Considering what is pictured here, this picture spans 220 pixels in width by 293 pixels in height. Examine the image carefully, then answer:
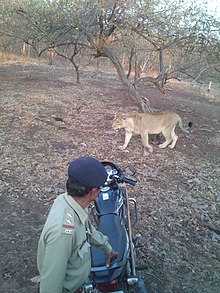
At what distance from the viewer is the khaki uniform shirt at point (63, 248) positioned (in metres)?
1.77

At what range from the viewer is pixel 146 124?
7.58 meters

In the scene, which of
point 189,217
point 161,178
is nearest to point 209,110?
point 161,178

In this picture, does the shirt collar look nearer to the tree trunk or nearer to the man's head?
the man's head

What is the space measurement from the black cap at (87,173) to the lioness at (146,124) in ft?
17.8

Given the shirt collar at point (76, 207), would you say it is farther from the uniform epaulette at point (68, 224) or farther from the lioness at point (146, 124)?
the lioness at point (146, 124)

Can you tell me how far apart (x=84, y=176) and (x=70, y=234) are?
1.24ft

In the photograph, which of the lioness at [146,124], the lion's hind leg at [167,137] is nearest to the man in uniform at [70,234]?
the lioness at [146,124]

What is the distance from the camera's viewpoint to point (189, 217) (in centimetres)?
501

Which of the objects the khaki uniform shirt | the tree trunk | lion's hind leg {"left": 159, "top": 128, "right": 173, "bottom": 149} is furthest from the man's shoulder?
the tree trunk

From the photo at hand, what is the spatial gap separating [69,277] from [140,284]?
88cm

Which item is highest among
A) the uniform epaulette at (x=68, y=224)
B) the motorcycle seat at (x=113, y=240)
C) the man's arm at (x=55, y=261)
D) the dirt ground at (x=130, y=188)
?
the uniform epaulette at (x=68, y=224)

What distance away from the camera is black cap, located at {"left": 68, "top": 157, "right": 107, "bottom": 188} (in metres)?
1.96

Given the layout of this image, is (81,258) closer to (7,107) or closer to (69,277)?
(69,277)

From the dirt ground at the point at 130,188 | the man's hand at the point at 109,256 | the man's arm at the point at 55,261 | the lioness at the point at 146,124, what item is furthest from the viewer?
the lioness at the point at 146,124
